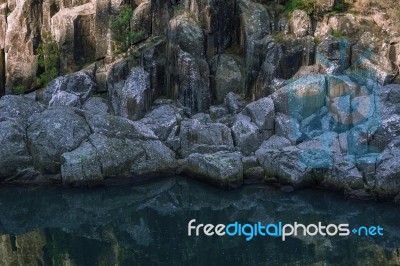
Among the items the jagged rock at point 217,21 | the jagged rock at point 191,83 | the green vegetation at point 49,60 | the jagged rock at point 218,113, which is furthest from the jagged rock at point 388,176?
the green vegetation at point 49,60

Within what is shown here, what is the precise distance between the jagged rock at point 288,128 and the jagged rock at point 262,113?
0.39 meters

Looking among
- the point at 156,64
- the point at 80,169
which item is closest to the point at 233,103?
the point at 156,64

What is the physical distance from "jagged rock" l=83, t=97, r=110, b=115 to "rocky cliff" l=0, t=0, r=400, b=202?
0.12 meters

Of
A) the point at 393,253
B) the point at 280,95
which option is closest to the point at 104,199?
the point at 280,95

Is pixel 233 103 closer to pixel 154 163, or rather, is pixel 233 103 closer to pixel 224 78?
pixel 224 78

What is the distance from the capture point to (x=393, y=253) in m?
22.1

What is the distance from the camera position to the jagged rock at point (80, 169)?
28969mm

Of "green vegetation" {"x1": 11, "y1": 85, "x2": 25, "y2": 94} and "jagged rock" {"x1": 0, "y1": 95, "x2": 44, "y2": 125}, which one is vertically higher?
"green vegetation" {"x1": 11, "y1": 85, "x2": 25, "y2": 94}

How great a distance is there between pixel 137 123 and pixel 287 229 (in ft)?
38.6

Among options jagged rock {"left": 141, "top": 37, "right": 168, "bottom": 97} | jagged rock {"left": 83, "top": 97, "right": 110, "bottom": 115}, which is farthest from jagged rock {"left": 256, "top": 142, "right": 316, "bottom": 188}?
jagged rock {"left": 83, "top": 97, "right": 110, "bottom": 115}

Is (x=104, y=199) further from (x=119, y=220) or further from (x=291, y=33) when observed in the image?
(x=291, y=33)

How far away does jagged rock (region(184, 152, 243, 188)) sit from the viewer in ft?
94.6

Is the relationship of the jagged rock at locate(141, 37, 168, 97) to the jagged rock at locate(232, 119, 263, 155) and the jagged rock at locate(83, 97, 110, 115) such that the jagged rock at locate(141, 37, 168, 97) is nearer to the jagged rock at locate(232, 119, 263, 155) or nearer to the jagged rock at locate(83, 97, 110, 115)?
the jagged rock at locate(83, 97, 110, 115)

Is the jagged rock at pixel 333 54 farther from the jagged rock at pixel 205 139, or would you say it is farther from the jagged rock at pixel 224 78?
the jagged rock at pixel 205 139
